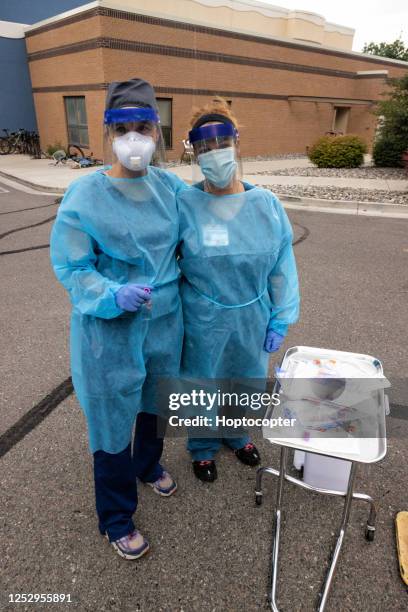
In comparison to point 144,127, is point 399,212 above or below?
below

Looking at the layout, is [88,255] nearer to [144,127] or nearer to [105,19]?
[144,127]

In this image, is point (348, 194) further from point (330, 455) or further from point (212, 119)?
point (330, 455)

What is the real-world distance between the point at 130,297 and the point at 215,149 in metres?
0.81

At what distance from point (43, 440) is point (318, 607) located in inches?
67.3

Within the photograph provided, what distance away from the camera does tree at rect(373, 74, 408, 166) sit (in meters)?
12.5

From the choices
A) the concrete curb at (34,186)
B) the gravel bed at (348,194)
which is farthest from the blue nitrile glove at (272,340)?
the concrete curb at (34,186)

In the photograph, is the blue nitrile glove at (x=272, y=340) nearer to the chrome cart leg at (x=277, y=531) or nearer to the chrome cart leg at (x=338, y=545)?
the chrome cart leg at (x=277, y=531)

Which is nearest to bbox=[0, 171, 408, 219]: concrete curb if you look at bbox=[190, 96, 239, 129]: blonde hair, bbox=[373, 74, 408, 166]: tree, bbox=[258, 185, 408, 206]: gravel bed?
bbox=[258, 185, 408, 206]: gravel bed

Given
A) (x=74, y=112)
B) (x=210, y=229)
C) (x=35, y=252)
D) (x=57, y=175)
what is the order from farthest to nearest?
1. (x=74, y=112)
2. (x=57, y=175)
3. (x=35, y=252)
4. (x=210, y=229)

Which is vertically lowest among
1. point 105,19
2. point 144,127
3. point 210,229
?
point 210,229

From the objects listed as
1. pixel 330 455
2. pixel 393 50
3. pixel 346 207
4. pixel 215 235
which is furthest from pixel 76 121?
pixel 393 50

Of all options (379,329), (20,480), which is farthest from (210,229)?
(379,329)

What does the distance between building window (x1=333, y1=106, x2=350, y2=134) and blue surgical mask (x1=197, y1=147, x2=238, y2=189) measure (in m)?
24.6

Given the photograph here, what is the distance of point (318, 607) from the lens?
5.51 feet
